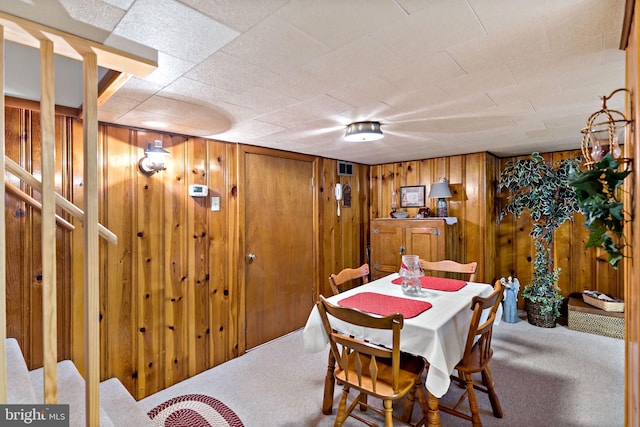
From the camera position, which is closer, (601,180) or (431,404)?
(601,180)

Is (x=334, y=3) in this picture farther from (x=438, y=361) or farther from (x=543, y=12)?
(x=438, y=361)

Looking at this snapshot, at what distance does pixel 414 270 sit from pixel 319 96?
1.48 meters

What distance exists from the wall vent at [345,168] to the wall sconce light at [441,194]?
111 cm

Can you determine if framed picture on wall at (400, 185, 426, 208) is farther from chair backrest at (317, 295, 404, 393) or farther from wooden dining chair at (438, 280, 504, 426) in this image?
chair backrest at (317, 295, 404, 393)

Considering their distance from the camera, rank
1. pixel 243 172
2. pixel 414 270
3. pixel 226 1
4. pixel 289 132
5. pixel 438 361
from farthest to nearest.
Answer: pixel 243 172, pixel 289 132, pixel 414 270, pixel 438 361, pixel 226 1

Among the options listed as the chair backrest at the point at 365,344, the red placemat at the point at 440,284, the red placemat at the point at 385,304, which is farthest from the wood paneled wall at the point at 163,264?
the red placemat at the point at 440,284

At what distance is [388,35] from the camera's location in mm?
1218

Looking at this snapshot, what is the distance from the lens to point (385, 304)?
85.4 inches

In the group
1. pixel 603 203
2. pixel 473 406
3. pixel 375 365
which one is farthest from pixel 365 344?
pixel 603 203

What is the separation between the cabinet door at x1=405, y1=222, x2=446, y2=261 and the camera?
372cm

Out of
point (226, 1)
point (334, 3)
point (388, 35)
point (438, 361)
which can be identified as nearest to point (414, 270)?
point (438, 361)

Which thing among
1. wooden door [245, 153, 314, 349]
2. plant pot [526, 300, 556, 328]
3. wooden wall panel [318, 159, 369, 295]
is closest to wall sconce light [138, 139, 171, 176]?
wooden door [245, 153, 314, 349]

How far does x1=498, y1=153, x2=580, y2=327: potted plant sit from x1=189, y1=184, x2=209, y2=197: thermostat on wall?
3357 mm

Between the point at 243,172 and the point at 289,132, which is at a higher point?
the point at 289,132
